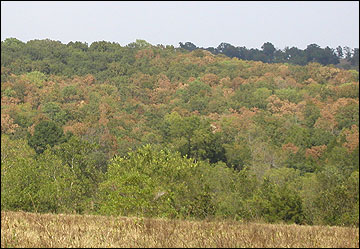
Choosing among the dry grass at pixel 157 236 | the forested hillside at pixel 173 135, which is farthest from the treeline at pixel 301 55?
the dry grass at pixel 157 236

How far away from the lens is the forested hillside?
86.1 ft

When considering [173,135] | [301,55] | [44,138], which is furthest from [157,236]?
[301,55]

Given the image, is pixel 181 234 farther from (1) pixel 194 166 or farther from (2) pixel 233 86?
(2) pixel 233 86

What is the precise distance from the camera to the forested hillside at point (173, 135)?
1033 inches

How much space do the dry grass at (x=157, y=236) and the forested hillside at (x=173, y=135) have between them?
4.53 feet

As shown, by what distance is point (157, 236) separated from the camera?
607cm

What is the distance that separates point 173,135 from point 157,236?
192 ft

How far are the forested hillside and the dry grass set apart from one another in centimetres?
138

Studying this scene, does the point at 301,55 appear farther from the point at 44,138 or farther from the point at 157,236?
the point at 157,236

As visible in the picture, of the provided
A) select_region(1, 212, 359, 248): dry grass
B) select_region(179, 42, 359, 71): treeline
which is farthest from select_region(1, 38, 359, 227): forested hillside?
select_region(179, 42, 359, 71): treeline

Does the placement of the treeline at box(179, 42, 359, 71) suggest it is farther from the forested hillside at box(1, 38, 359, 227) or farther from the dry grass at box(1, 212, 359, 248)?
the dry grass at box(1, 212, 359, 248)

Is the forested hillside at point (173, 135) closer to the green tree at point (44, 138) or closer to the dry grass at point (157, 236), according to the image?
the green tree at point (44, 138)

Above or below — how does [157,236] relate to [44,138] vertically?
above

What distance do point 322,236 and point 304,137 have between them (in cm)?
5817
